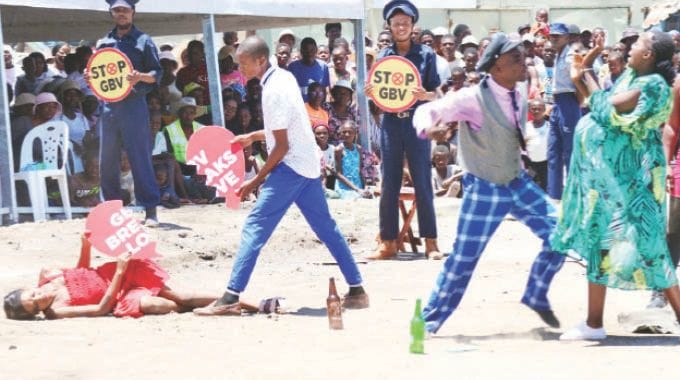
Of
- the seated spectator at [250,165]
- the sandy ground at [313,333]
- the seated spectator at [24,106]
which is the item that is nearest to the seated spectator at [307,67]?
the seated spectator at [250,165]

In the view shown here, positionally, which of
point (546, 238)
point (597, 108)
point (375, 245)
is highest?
point (597, 108)

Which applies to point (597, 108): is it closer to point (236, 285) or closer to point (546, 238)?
point (546, 238)

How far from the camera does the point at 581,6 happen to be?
2688cm

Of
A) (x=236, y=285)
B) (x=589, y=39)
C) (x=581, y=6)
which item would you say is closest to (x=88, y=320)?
(x=236, y=285)

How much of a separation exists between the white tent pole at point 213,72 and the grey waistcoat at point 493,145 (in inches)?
314

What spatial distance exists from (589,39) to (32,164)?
953 cm

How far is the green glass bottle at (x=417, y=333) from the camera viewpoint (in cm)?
724

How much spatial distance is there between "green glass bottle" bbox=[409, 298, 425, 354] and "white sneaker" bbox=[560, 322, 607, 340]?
93 cm

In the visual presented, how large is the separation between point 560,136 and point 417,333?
25.9 feet

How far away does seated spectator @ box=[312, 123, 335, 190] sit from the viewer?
52.0 feet

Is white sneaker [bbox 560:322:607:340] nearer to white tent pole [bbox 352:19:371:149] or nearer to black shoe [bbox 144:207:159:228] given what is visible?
black shoe [bbox 144:207:159:228]

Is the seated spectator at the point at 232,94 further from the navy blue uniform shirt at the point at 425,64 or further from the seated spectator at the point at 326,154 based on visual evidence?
the navy blue uniform shirt at the point at 425,64

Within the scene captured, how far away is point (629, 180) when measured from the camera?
24.3ft

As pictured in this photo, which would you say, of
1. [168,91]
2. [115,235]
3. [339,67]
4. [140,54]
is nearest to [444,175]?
[339,67]
